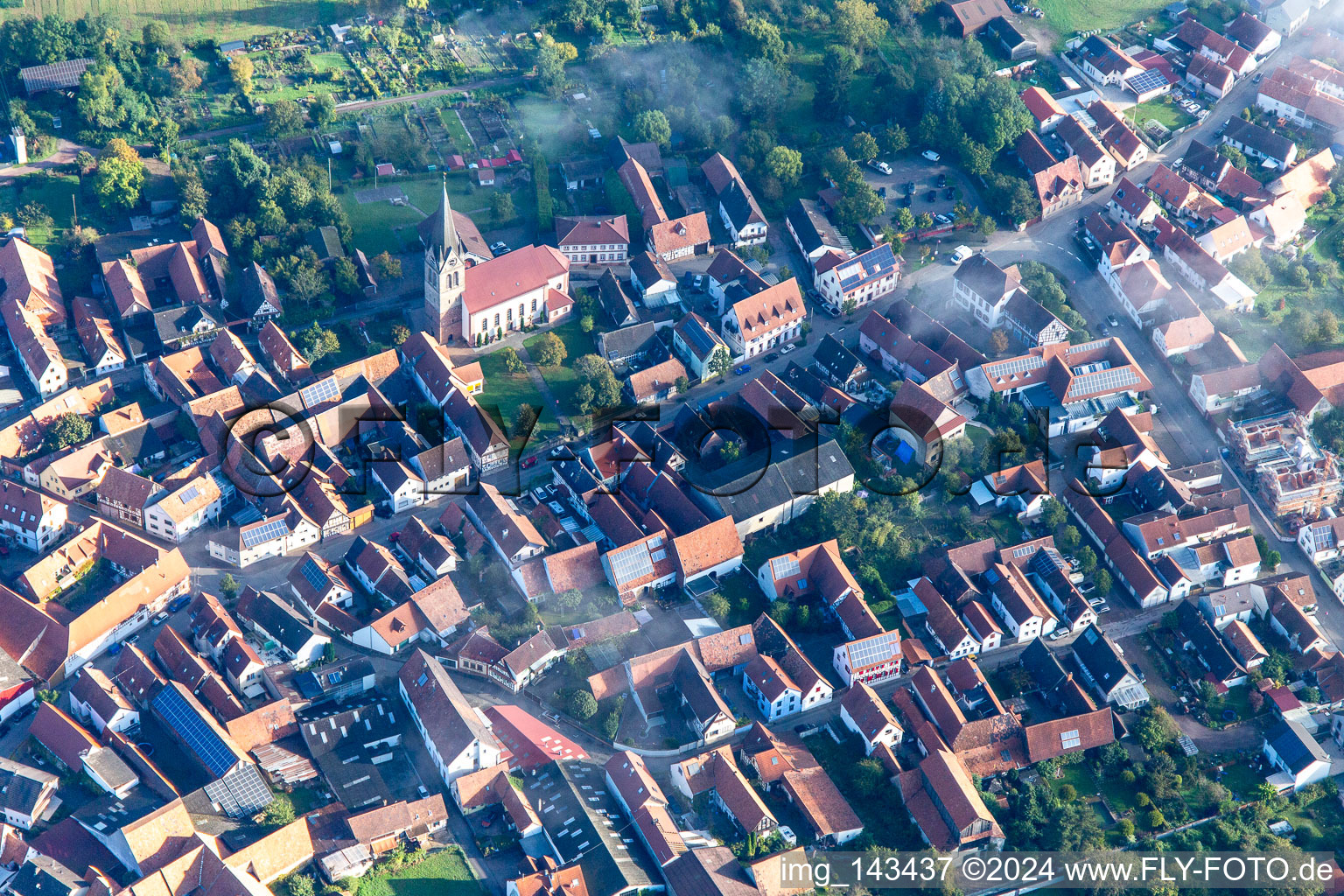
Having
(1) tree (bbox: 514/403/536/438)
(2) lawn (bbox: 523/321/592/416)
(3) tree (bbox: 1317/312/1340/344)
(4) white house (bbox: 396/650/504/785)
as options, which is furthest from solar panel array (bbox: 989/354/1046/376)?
(4) white house (bbox: 396/650/504/785)

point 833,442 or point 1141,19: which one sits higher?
point 1141,19

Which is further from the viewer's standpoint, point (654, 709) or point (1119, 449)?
point (1119, 449)

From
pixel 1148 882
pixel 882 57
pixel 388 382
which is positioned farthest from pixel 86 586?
pixel 882 57

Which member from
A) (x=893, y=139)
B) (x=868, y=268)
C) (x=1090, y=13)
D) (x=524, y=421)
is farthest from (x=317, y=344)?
(x=1090, y=13)

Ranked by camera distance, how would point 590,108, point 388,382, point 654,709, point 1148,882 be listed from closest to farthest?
point 1148,882 → point 654,709 → point 388,382 → point 590,108

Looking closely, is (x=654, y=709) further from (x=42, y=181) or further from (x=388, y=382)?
(x=42, y=181)

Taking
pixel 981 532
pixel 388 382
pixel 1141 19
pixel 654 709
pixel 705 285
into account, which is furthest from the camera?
pixel 1141 19

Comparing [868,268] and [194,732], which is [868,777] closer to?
[194,732]
